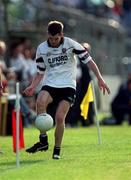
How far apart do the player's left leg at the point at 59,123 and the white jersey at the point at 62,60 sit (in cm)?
33

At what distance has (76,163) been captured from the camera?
42.0 feet

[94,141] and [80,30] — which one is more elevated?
[80,30]

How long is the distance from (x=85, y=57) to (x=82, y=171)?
2536 millimetres

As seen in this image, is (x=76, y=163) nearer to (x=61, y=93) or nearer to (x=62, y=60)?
(x=61, y=93)

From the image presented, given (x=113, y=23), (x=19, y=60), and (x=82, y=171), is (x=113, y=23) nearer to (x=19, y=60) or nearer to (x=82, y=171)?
(x=19, y=60)

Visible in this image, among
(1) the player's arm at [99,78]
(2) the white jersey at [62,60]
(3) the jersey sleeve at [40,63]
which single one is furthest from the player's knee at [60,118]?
(3) the jersey sleeve at [40,63]

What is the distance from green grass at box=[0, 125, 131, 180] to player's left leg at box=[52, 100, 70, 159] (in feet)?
0.59

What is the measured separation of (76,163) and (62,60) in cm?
182

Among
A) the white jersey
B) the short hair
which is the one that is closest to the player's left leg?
the white jersey

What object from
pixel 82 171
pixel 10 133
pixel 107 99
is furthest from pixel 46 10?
→ pixel 82 171

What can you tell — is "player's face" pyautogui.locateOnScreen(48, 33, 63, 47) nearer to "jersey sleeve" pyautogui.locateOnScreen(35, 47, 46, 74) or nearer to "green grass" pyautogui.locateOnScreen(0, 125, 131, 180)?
"jersey sleeve" pyautogui.locateOnScreen(35, 47, 46, 74)

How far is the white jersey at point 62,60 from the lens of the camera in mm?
13570

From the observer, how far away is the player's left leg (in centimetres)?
1337

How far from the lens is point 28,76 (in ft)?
87.1
